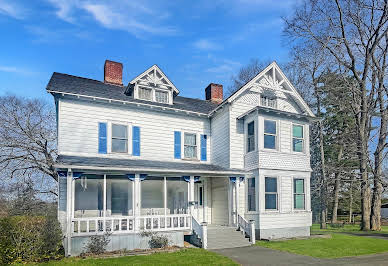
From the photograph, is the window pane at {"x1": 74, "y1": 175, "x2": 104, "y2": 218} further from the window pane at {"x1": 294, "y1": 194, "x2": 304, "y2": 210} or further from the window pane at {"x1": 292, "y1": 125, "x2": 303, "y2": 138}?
the window pane at {"x1": 292, "y1": 125, "x2": 303, "y2": 138}

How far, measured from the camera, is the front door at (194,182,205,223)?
18391 mm

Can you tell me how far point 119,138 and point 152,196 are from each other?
12.2 ft

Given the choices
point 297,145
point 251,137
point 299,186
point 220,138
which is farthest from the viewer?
point 220,138

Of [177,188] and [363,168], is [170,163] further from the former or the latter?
[363,168]

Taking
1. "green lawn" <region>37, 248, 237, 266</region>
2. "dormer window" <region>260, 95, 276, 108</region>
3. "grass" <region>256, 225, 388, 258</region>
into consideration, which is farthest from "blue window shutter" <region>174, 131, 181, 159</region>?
"green lawn" <region>37, 248, 237, 266</region>

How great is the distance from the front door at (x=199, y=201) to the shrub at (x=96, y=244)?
6697 mm

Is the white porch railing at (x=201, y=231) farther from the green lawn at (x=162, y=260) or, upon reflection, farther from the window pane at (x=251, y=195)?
the window pane at (x=251, y=195)

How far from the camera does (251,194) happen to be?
58.4ft

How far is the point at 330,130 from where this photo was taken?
126 ft

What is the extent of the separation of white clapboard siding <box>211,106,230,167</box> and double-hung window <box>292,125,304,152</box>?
3.99 m

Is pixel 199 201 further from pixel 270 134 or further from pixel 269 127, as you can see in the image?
pixel 269 127

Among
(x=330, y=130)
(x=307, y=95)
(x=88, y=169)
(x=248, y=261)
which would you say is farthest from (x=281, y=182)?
(x=330, y=130)

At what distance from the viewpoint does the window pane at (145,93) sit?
61.6 feet

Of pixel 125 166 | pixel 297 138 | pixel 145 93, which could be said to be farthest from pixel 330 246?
pixel 145 93
